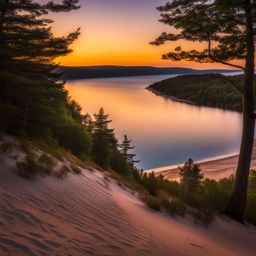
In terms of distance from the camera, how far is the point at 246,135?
34.2ft

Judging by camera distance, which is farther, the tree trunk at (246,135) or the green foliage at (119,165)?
the green foliage at (119,165)

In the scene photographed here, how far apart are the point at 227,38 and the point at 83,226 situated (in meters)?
7.94

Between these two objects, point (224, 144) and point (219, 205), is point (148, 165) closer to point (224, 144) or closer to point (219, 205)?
point (224, 144)

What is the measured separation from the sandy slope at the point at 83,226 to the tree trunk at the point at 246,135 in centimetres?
226

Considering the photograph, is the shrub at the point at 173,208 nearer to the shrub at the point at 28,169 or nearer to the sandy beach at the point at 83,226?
the sandy beach at the point at 83,226

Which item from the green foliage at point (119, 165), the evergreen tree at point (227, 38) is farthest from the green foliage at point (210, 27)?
the green foliage at point (119, 165)

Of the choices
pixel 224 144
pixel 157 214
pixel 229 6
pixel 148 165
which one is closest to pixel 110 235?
pixel 157 214

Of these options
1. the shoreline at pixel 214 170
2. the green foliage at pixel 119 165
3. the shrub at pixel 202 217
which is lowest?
the shoreline at pixel 214 170

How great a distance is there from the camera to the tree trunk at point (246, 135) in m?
9.64

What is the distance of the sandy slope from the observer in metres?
4.24

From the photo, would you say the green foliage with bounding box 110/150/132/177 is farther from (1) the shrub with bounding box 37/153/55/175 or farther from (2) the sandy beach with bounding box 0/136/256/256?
(1) the shrub with bounding box 37/153/55/175

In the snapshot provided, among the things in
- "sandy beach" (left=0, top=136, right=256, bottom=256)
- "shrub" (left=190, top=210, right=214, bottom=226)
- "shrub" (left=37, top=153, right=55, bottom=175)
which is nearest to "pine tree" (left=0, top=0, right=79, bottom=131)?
"shrub" (left=37, top=153, right=55, bottom=175)

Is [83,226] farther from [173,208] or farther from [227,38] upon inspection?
[227,38]

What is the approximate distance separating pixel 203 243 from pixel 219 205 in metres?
6.74
